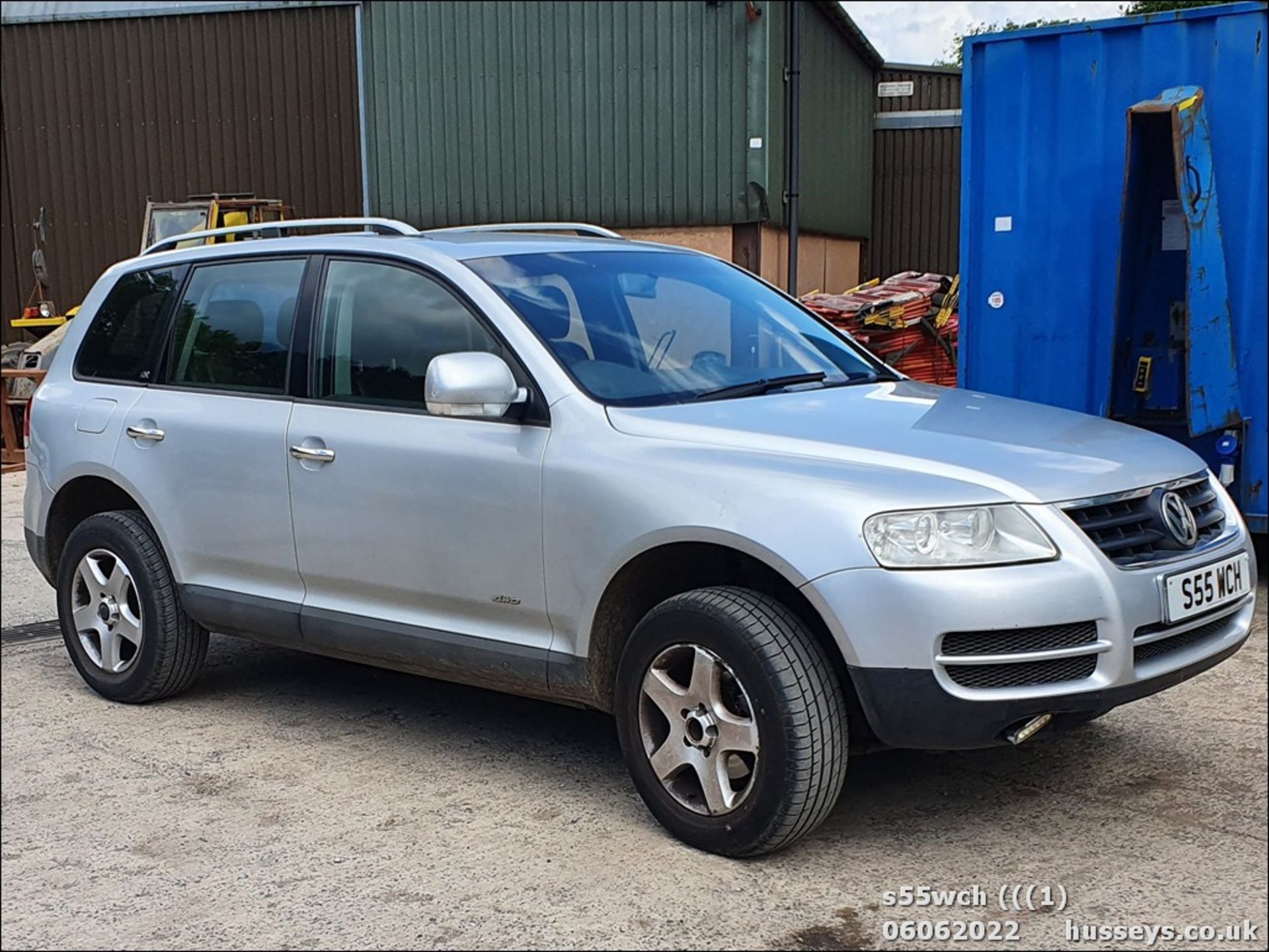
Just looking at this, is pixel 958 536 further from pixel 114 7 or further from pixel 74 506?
pixel 114 7

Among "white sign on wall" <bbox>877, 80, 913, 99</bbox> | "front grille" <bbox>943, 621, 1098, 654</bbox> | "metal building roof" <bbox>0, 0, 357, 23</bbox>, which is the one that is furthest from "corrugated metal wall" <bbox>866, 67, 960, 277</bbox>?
"front grille" <bbox>943, 621, 1098, 654</bbox>

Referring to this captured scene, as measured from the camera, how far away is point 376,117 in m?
17.8

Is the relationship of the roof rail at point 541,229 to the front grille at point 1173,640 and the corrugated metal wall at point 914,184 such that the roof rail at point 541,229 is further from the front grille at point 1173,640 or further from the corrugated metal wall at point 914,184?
the corrugated metal wall at point 914,184

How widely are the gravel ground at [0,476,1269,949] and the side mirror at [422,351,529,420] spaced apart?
1208 millimetres

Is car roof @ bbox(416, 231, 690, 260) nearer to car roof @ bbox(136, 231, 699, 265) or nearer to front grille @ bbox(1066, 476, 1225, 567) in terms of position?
car roof @ bbox(136, 231, 699, 265)

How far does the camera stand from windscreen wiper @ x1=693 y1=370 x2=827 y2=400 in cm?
414

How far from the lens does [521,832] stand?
3949 mm

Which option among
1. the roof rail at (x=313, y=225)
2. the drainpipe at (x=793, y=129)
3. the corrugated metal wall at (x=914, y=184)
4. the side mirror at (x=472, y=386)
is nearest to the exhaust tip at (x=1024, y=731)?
the side mirror at (x=472, y=386)

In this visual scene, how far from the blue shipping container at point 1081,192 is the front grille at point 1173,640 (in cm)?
324

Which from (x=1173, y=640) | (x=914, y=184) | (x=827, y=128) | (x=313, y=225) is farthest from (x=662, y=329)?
(x=914, y=184)

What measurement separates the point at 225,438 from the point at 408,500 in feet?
3.04

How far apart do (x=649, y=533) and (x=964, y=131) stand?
4.72m

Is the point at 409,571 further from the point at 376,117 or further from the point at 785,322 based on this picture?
the point at 376,117

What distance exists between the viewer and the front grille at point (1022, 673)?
3.37 metres
